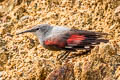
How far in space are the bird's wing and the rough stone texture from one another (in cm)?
15

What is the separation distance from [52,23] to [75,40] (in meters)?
0.99

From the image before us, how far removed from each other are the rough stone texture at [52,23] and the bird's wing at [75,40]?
0.49ft

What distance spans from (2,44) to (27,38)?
396 millimetres

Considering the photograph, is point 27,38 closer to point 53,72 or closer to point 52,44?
point 52,44

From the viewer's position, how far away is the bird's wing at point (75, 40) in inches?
193

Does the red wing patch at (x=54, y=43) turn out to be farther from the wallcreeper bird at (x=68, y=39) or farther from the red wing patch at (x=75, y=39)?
the red wing patch at (x=75, y=39)

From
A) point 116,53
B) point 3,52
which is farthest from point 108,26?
point 3,52

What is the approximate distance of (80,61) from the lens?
15.8 feet

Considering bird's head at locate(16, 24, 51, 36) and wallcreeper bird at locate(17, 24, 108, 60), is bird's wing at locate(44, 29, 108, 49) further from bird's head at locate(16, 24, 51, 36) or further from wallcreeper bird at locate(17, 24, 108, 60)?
bird's head at locate(16, 24, 51, 36)

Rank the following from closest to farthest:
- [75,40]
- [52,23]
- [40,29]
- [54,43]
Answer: [75,40], [54,43], [40,29], [52,23]

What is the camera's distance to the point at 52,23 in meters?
5.87

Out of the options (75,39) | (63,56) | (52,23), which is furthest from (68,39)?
(52,23)

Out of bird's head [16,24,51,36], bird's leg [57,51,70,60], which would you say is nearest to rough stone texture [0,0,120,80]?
bird's leg [57,51,70,60]

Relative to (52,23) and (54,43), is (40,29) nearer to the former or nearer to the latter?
(52,23)
